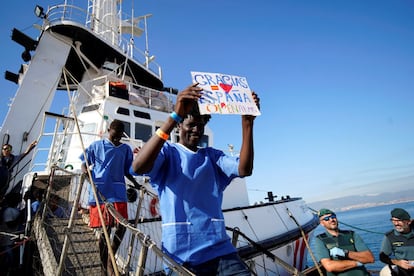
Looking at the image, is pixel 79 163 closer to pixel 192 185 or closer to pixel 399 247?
pixel 192 185

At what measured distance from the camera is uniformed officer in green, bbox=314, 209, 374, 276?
3.22 m

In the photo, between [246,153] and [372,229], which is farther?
[372,229]

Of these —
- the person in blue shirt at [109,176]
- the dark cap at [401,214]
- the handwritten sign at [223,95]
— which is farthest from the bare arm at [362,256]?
the person in blue shirt at [109,176]

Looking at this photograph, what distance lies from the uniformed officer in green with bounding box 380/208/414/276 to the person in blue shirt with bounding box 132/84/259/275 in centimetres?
363

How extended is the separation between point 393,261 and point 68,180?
19.3ft

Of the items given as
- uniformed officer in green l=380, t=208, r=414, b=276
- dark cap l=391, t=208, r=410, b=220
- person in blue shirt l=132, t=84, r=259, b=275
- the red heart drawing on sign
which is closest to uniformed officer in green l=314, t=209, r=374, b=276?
uniformed officer in green l=380, t=208, r=414, b=276

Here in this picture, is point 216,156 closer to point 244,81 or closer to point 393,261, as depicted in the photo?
point 244,81

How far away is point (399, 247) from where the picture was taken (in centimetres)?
398

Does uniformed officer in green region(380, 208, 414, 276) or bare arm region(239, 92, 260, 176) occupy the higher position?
bare arm region(239, 92, 260, 176)

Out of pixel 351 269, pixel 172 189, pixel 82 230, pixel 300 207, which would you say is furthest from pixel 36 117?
pixel 300 207

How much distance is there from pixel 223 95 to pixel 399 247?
163 inches

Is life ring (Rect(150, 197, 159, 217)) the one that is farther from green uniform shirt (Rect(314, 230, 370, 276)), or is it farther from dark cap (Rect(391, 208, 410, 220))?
dark cap (Rect(391, 208, 410, 220))

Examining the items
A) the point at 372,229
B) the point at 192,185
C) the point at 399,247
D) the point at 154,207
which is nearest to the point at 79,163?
the point at 154,207

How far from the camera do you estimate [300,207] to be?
9.48 meters
